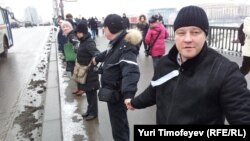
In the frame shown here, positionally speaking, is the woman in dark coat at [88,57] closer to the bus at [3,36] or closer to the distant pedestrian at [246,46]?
the distant pedestrian at [246,46]

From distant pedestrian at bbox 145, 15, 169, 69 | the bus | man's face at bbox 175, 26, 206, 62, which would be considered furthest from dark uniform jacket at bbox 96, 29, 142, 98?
the bus

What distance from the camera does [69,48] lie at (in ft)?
20.2

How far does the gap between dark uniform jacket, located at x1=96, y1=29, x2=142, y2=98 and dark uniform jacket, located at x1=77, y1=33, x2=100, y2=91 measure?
1.24 metres

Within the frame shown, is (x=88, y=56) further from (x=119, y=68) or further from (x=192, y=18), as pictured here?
(x=192, y=18)

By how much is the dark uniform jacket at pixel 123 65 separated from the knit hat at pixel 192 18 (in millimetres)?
1175

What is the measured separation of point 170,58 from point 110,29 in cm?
143

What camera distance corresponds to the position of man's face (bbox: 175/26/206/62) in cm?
174

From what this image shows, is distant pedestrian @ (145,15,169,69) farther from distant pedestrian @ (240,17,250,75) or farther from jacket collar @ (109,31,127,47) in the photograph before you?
jacket collar @ (109,31,127,47)

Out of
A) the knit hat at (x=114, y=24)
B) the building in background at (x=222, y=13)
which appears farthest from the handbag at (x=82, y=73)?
the building in background at (x=222, y=13)

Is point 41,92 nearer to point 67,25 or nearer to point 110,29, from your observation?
point 67,25

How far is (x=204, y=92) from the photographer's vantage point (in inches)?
65.2

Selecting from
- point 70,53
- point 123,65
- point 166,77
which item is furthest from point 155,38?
point 166,77

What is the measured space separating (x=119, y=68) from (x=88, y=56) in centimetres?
160

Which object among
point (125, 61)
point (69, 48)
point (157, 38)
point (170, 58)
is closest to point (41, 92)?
point (69, 48)
